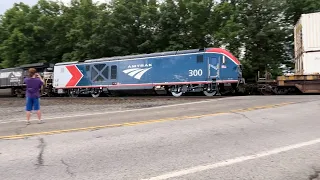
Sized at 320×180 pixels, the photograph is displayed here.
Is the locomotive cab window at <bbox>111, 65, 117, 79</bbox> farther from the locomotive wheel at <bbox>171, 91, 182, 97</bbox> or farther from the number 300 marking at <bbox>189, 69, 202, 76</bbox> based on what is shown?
the number 300 marking at <bbox>189, 69, 202, 76</bbox>

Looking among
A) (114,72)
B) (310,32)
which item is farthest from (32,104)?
(310,32)

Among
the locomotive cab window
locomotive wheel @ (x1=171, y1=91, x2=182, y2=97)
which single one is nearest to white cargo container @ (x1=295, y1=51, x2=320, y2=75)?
locomotive wheel @ (x1=171, y1=91, x2=182, y2=97)

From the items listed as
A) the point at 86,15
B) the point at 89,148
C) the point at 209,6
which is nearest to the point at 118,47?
the point at 86,15

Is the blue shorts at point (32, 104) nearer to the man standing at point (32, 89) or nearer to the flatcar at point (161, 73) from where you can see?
the man standing at point (32, 89)

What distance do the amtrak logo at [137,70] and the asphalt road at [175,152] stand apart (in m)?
14.5

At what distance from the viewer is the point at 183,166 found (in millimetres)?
5527

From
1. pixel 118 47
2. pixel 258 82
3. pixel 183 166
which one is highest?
pixel 118 47

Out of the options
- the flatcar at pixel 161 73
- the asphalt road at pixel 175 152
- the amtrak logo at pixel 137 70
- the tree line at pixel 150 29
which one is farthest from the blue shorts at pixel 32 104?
the tree line at pixel 150 29

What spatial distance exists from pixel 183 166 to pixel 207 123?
4.22 metres

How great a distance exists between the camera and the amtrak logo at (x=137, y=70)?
24.2m

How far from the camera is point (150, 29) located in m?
33.2

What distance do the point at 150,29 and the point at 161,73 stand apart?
10.8 metres

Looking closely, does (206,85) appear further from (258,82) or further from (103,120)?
(103,120)

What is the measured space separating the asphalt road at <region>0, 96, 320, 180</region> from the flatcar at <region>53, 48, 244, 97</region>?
11.9 meters
